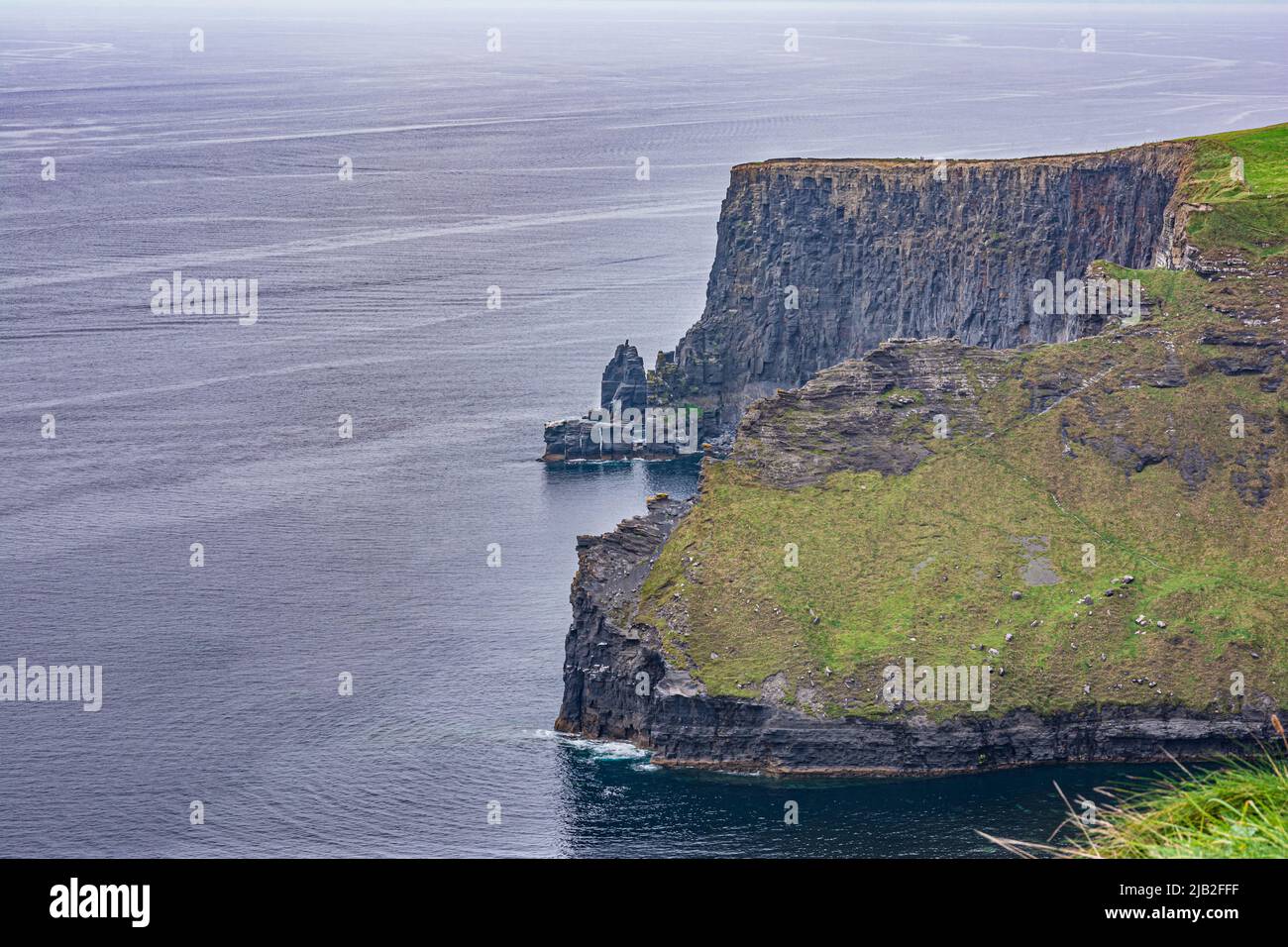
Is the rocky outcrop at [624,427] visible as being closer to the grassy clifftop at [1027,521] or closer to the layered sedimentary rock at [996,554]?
the grassy clifftop at [1027,521]

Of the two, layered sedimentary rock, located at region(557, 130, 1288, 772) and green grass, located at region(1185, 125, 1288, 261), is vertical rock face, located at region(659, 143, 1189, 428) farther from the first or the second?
layered sedimentary rock, located at region(557, 130, 1288, 772)

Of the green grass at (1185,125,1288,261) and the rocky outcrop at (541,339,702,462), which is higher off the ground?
the green grass at (1185,125,1288,261)

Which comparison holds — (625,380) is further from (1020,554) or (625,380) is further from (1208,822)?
(1208,822)

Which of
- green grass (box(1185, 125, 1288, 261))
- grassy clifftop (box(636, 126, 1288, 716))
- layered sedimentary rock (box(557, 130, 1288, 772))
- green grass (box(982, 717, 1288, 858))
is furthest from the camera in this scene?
green grass (box(1185, 125, 1288, 261))

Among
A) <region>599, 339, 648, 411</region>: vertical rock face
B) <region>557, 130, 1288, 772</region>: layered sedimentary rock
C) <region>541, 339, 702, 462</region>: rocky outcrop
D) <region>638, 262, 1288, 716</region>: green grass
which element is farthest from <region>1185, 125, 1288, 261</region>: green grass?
<region>599, 339, 648, 411</region>: vertical rock face

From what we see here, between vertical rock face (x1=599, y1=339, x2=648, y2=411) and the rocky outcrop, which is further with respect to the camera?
vertical rock face (x1=599, y1=339, x2=648, y2=411)

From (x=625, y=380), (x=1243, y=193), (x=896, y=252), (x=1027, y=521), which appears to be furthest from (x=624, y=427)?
(x=1027, y=521)

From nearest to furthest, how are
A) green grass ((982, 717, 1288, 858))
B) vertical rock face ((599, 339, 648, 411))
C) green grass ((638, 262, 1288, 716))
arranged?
green grass ((982, 717, 1288, 858)) < green grass ((638, 262, 1288, 716)) < vertical rock face ((599, 339, 648, 411))

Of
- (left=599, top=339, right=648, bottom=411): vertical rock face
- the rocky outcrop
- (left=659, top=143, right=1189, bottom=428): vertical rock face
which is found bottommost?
the rocky outcrop
